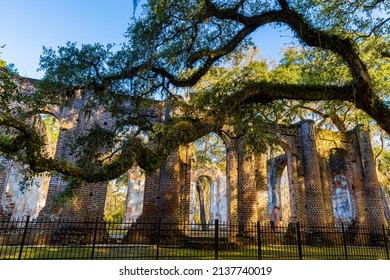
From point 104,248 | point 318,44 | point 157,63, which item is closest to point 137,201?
point 104,248

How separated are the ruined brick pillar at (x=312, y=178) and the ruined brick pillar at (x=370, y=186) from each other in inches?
105

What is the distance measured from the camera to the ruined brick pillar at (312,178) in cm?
1636

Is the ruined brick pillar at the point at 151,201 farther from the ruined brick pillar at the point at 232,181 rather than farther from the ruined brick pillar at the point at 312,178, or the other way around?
the ruined brick pillar at the point at 312,178

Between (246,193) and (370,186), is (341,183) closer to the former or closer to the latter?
(370,186)

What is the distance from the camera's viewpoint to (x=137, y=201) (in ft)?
89.4

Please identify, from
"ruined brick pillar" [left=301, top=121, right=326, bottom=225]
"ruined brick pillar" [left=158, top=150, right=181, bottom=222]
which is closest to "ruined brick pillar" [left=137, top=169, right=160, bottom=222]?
"ruined brick pillar" [left=158, top=150, right=181, bottom=222]

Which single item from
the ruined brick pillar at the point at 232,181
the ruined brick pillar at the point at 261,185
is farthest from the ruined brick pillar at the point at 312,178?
the ruined brick pillar at the point at 232,181

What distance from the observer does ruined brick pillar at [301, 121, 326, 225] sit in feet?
53.7

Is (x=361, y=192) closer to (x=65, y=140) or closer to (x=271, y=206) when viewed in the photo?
(x=271, y=206)

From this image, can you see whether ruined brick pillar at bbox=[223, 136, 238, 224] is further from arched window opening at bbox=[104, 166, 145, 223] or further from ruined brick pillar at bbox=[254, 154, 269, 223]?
arched window opening at bbox=[104, 166, 145, 223]

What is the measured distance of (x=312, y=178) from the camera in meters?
16.9

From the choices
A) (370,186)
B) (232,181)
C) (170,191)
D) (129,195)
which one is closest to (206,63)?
(170,191)

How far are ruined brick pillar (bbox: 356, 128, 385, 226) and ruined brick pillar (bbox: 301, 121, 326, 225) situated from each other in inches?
105

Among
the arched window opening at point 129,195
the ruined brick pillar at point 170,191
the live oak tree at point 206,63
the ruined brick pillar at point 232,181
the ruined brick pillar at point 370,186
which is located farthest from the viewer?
the arched window opening at point 129,195
